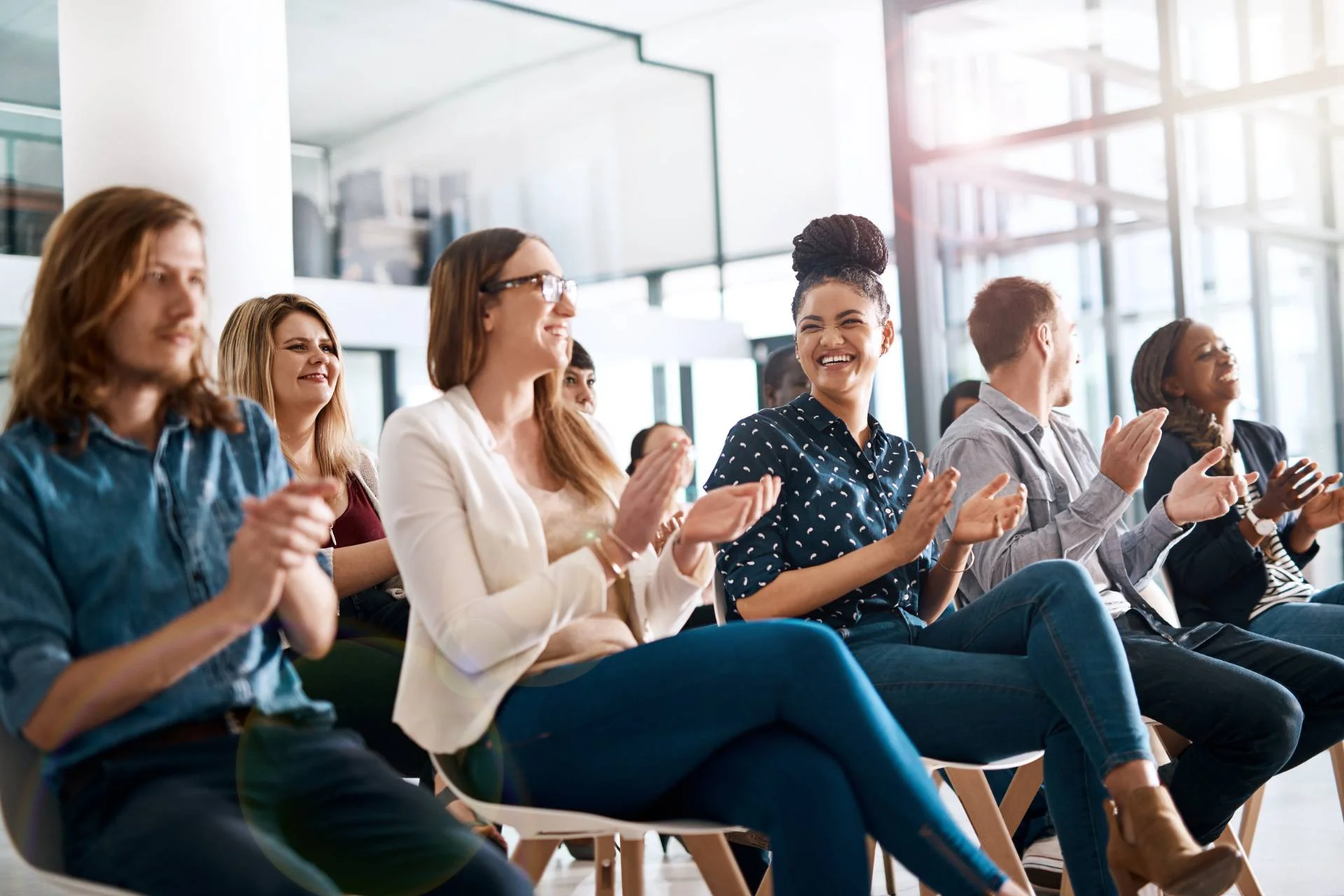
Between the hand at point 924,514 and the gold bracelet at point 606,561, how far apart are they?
51 centimetres

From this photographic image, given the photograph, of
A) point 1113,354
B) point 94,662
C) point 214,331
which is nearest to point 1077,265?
point 1113,354

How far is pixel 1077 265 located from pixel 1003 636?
15.2ft

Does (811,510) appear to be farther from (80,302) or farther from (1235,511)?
(1235,511)

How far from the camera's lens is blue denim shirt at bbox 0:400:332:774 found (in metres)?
1.34

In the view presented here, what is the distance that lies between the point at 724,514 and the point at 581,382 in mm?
1908

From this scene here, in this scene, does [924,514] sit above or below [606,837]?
above

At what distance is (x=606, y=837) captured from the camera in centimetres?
242

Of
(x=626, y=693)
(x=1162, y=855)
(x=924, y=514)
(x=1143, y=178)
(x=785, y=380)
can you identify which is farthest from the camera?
(x=1143, y=178)

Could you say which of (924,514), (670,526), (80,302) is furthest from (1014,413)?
(80,302)

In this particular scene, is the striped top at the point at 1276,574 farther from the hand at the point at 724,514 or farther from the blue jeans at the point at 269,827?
Result: the blue jeans at the point at 269,827

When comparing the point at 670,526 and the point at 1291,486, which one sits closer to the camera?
the point at 670,526

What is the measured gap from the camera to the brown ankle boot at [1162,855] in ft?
5.53

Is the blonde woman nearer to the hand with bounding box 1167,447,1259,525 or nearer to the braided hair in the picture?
the hand with bounding box 1167,447,1259,525

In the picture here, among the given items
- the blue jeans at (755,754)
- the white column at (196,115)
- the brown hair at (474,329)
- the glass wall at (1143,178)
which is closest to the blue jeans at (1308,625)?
Result: the blue jeans at (755,754)
